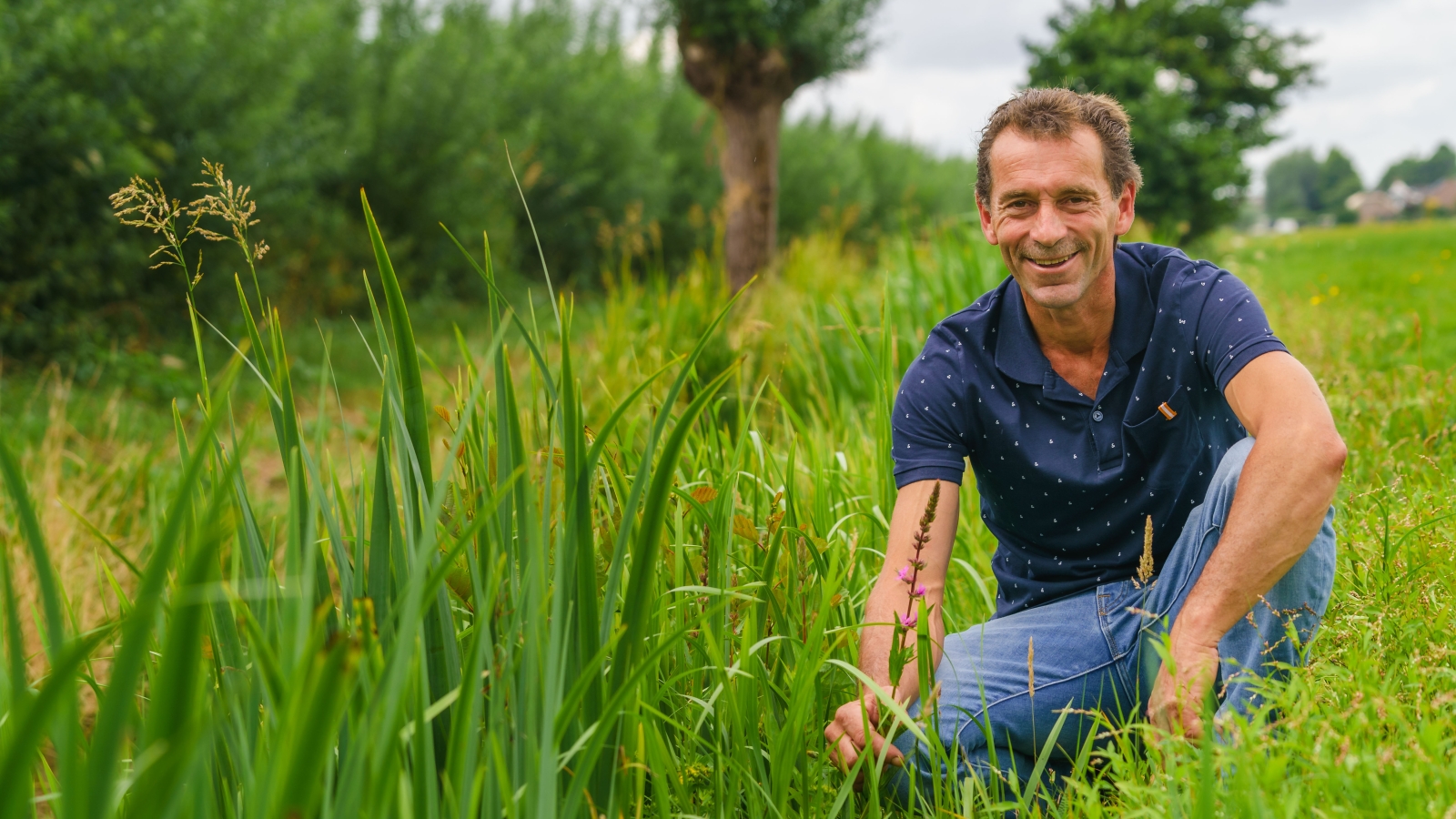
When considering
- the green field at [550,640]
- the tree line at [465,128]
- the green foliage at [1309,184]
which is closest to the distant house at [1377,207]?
the tree line at [465,128]

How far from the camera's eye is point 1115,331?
2182 millimetres

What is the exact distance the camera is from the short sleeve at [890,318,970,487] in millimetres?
2111

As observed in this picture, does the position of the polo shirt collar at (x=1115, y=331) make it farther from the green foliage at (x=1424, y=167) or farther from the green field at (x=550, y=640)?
the green foliage at (x=1424, y=167)

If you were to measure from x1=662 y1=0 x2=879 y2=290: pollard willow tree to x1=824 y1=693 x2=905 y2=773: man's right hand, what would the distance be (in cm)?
635

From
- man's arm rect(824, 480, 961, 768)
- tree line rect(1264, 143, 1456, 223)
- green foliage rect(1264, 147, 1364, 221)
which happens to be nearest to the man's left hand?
man's arm rect(824, 480, 961, 768)

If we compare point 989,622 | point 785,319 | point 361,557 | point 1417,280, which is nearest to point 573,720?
point 361,557

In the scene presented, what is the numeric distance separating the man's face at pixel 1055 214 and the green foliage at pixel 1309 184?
85.4 metres

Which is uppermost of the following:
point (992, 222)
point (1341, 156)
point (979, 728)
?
point (1341, 156)

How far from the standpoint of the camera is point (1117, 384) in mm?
2133

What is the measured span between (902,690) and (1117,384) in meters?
0.81

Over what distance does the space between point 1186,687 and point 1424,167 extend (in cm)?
8852

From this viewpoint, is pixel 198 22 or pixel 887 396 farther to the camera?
pixel 198 22

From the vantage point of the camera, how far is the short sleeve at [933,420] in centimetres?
211

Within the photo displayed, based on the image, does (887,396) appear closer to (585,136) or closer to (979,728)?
(979,728)
